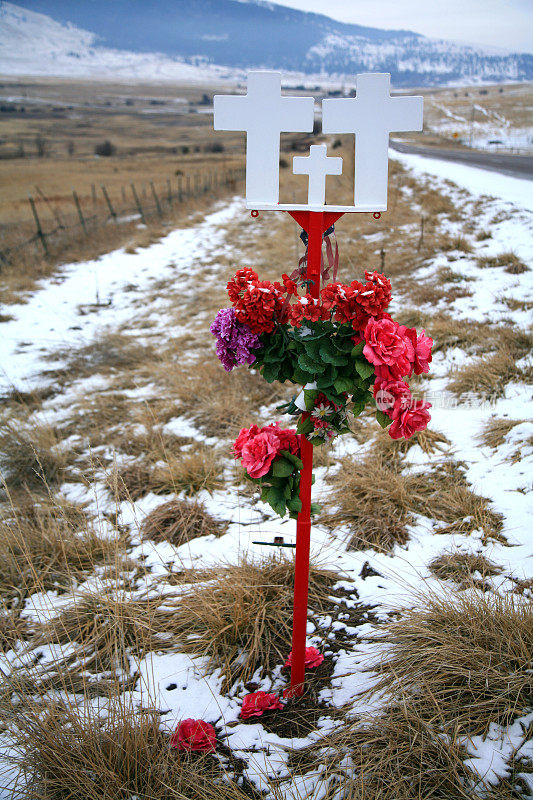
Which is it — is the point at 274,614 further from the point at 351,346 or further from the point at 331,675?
the point at 351,346

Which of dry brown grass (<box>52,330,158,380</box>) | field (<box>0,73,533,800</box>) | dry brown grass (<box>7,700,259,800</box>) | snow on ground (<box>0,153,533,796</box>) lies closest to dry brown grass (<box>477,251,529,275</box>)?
field (<box>0,73,533,800</box>)

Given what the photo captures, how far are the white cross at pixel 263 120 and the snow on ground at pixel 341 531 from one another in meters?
1.47

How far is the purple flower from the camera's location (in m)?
1.55

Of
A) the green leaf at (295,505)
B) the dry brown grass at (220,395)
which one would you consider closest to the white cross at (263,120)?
the green leaf at (295,505)

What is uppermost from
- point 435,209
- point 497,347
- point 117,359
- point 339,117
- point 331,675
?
point 435,209

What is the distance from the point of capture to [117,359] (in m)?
5.90

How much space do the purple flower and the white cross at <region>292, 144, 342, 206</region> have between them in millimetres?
428

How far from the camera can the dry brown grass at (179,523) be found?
117 inches

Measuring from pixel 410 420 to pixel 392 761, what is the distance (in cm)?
104

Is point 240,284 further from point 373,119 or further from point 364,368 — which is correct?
point 373,119

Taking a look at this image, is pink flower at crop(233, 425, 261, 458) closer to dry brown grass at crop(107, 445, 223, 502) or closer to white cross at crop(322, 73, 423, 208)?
white cross at crop(322, 73, 423, 208)

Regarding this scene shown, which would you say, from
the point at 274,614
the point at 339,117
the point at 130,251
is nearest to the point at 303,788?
the point at 274,614

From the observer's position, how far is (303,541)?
5.95 ft

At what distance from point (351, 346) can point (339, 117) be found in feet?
2.24
